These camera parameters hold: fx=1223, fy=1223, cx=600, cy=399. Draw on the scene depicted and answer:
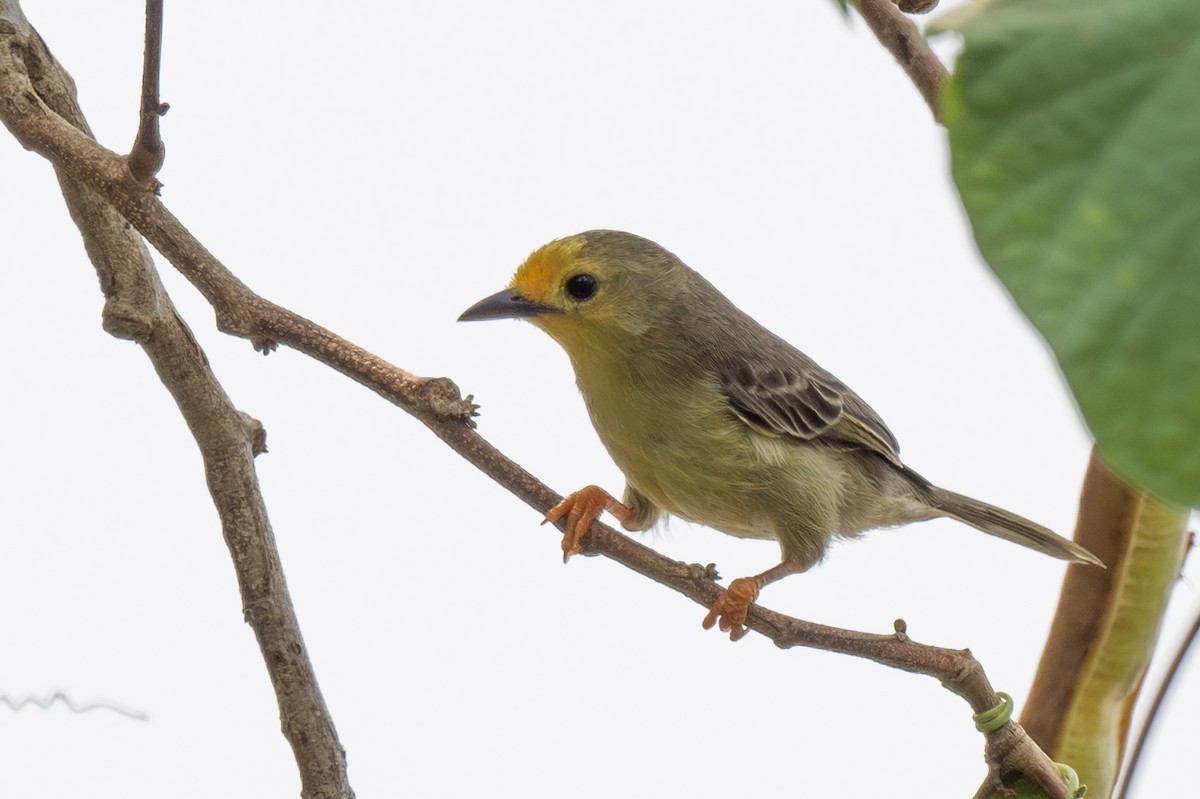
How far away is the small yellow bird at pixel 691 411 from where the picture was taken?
2.68m

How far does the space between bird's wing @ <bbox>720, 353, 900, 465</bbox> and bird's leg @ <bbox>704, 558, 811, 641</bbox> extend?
32cm

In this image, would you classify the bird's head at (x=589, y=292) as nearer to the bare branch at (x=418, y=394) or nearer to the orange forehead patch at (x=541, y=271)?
the orange forehead patch at (x=541, y=271)

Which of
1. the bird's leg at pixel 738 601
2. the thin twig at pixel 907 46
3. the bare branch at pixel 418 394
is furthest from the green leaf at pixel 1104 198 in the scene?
the bird's leg at pixel 738 601

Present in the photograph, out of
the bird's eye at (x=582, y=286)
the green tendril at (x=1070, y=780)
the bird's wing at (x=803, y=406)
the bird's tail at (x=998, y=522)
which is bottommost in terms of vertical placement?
the green tendril at (x=1070, y=780)

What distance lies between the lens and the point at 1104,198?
726 millimetres

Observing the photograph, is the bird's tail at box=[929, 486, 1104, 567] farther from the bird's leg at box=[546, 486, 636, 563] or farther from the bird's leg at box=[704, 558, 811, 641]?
the bird's leg at box=[546, 486, 636, 563]

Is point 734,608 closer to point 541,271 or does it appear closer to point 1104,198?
point 541,271

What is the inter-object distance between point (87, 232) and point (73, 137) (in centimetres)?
26

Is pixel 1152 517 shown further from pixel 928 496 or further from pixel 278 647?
pixel 278 647

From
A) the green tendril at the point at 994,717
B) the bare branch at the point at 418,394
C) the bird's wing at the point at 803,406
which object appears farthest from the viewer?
the bird's wing at the point at 803,406

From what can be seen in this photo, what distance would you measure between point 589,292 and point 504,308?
0.74ft

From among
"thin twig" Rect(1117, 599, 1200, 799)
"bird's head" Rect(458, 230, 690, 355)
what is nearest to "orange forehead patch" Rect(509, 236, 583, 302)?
"bird's head" Rect(458, 230, 690, 355)

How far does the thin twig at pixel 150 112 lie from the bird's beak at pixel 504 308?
0.79 m

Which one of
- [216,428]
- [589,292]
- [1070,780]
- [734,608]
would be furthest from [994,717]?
[216,428]
